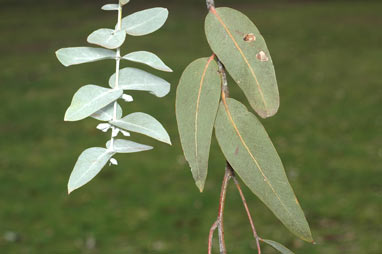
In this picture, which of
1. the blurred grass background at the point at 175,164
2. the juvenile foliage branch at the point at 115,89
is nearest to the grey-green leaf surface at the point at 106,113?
the juvenile foliage branch at the point at 115,89

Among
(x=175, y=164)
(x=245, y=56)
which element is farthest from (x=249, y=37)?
(x=175, y=164)

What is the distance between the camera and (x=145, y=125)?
0.47m

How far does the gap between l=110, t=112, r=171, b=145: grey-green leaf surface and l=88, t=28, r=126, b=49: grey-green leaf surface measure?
60 millimetres

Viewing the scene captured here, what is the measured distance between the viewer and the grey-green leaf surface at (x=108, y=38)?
0.45 metres

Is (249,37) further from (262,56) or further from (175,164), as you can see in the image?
(175,164)

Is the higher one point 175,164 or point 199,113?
point 199,113

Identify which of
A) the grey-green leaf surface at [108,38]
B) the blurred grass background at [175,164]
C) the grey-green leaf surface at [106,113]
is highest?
the grey-green leaf surface at [108,38]

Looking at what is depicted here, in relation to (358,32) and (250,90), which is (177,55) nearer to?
(358,32)

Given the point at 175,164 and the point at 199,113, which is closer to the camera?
the point at 199,113

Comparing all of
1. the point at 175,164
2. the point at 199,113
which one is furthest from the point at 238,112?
the point at 175,164

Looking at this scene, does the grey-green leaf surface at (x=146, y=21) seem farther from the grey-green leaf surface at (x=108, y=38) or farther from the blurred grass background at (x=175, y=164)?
the blurred grass background at (x=175, y=164)

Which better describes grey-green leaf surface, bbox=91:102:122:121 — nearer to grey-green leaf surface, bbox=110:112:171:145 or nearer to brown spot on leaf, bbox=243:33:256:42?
grey-green leaf surface, bbox=110:112:171:145

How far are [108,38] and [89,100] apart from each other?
5cm

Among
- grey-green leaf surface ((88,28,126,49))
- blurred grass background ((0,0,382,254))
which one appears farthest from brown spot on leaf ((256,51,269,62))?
blurred grass background ((0,0,382,254))
